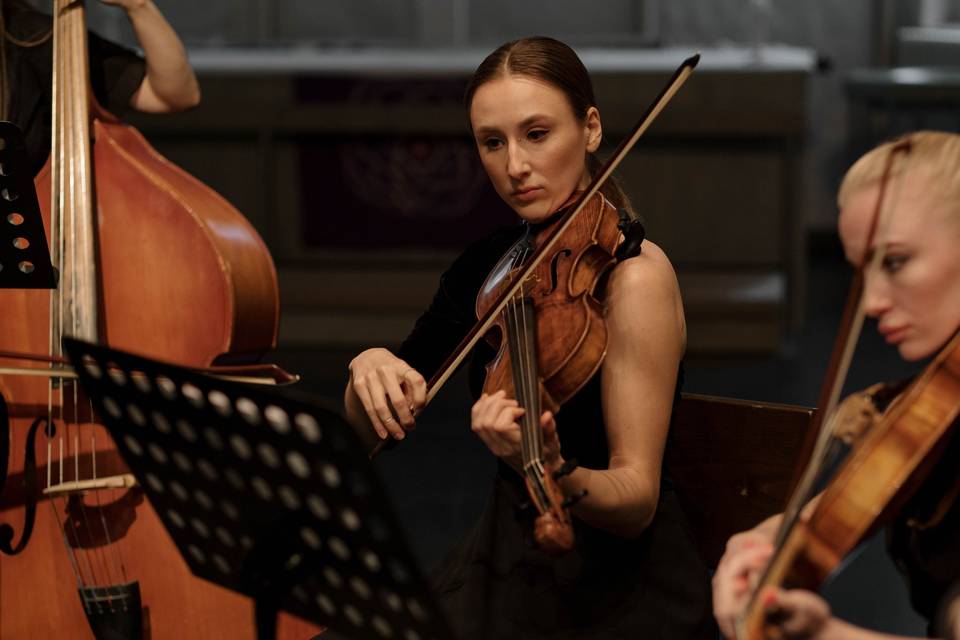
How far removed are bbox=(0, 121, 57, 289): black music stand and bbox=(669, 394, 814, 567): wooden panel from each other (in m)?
0.89

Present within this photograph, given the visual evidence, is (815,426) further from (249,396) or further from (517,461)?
(249,396)

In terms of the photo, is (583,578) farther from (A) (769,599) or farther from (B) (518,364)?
(A) (769,599)

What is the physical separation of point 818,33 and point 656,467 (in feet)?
20.4

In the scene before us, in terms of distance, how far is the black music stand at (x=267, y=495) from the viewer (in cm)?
130

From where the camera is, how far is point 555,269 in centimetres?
164

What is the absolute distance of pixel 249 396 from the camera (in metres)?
1.33

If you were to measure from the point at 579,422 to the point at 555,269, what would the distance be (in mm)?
205

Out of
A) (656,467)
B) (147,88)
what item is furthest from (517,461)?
(147,88)

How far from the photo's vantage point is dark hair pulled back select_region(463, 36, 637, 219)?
1707mm

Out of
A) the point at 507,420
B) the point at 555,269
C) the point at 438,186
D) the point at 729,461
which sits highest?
the point at 555,269

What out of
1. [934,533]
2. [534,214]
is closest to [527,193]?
[534,214]

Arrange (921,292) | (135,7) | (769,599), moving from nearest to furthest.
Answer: (769,599) < (921,292) < (135,7)

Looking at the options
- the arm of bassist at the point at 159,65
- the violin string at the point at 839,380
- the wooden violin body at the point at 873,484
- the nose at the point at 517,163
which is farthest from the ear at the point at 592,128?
the arm of bassist at the point at 159,65

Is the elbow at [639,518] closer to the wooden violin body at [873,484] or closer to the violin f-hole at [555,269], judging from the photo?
the violin f-hole at [555,269]
